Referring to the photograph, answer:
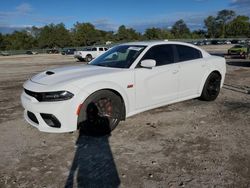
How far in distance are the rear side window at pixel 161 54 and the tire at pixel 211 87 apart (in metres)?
1.38

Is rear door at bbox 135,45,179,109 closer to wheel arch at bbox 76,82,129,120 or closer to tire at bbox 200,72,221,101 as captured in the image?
wheel arch at bbox 76,82,129,120

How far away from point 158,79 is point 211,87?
6.85 ft

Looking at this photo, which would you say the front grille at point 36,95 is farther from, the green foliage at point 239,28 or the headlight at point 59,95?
the green foliage at point 239,28

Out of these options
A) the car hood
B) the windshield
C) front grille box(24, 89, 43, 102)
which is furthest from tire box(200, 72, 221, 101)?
front grille box(24, 89, 43, 102)

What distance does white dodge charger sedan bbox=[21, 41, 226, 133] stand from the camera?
16.0 ft

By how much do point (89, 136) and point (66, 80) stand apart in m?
1.05

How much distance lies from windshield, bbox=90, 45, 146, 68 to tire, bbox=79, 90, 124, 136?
0.84 m

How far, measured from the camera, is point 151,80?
5898 millimetres

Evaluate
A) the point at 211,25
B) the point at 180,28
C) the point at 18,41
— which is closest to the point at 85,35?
the point at 18,41

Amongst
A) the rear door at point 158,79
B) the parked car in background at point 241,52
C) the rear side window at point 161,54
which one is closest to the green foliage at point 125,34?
the parked car in background at point 241,52

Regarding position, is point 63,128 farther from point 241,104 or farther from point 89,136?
point 241,104

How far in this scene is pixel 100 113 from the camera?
17.2 feet

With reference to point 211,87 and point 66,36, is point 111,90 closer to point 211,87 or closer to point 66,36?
point 211,87

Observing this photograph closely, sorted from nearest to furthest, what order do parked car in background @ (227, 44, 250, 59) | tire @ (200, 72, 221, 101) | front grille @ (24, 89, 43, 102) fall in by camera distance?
front grille @ (24, 89, 43, 102) → tire @ (200, 72, 221, 101) → parked car in background @ (227, 44, 250, 59)
